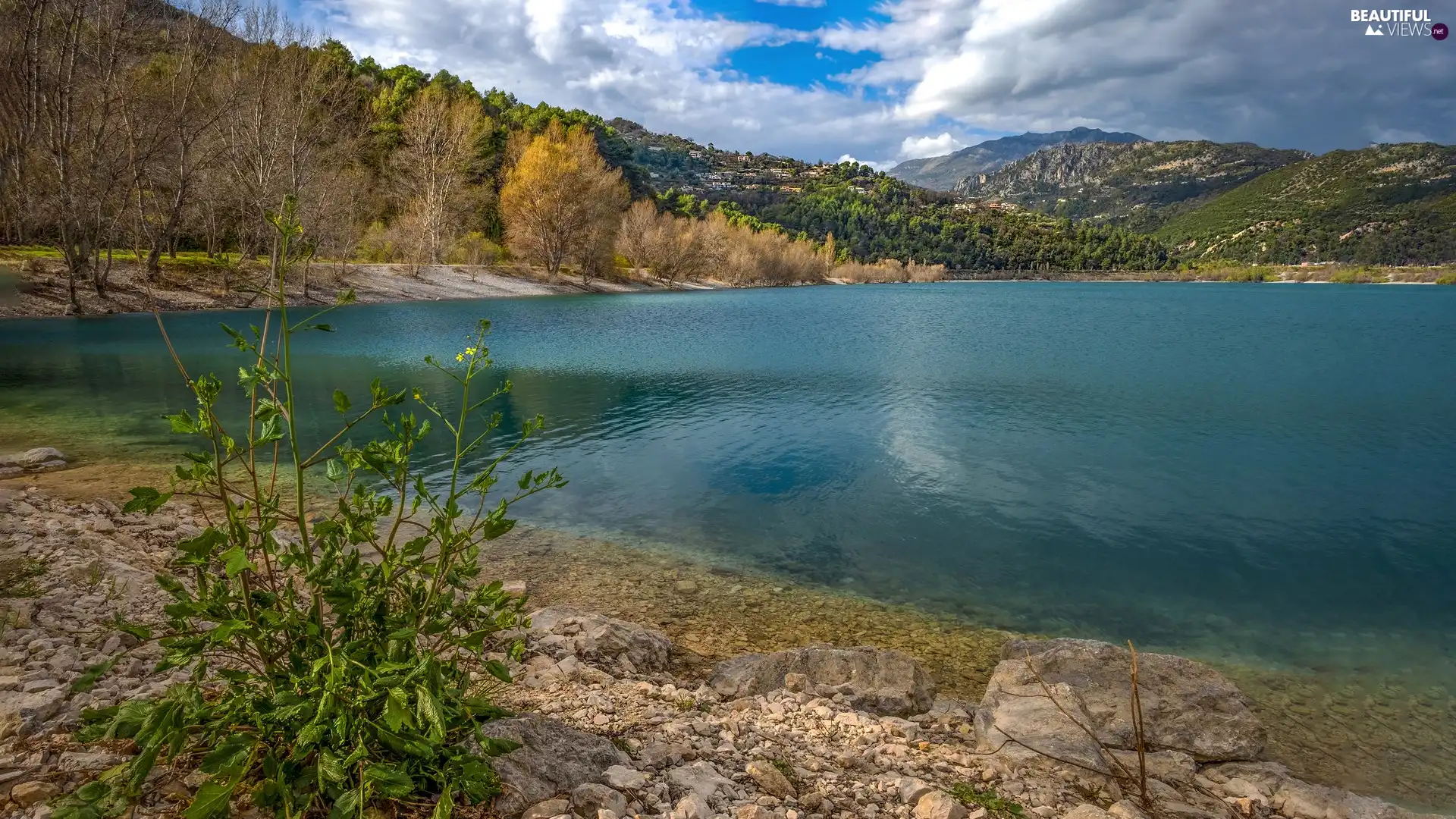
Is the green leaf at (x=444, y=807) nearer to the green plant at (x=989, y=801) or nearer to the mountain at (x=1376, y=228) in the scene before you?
the green plant at (x=989, y=801)

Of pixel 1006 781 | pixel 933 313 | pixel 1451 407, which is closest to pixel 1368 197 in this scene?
pixel 933 313

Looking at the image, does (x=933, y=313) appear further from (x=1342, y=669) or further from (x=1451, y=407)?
(x=1342, y=669)

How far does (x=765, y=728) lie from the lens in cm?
500

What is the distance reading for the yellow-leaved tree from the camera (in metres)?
Result: 81.1

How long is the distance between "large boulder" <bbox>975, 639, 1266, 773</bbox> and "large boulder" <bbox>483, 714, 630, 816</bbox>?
3.00 m

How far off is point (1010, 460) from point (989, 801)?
1431 centimetres

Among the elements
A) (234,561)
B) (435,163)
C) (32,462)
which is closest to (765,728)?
(234,561)

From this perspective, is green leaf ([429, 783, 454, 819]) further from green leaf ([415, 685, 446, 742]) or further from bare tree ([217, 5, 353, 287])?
bare tree ([217, 5, 353, 287])

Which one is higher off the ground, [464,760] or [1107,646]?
[464,760]

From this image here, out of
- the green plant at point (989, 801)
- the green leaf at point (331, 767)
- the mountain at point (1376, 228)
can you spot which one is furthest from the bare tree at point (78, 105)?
the mountain at point (1376, 228)

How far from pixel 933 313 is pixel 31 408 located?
5714cm

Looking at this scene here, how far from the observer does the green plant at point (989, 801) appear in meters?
4.04

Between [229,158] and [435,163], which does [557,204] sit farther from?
[229,158]

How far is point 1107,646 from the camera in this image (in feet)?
24.5
